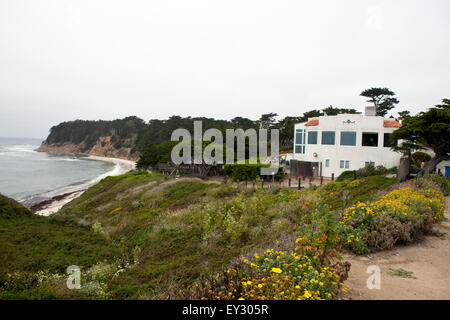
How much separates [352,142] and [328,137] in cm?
234

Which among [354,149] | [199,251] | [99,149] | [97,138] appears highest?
[97,138]

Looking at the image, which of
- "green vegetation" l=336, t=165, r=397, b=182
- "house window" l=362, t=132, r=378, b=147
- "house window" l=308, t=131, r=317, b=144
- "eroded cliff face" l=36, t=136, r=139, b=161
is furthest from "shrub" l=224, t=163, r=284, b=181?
"eroded cliff face" l=36, t=136, r=139, b=161

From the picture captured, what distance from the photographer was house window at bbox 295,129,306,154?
98.1ft

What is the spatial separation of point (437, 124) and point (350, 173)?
1103cm

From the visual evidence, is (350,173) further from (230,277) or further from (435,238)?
(230,277)

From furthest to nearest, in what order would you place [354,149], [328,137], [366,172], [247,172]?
1. [247,172]
2. [328,137]
3. [354,149]
4. [366,172]

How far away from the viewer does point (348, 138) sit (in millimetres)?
25359

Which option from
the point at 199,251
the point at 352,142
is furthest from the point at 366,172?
the point at 199,251

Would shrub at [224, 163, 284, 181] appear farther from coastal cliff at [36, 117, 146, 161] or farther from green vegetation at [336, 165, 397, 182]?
coastal cliff at [36, 117, 146, 161]

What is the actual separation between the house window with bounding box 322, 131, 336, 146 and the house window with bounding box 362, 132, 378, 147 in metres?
2.88

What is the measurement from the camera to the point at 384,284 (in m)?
4.27

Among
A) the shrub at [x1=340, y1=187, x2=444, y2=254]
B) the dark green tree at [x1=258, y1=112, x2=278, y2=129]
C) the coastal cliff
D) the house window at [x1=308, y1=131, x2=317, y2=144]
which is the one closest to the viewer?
the shrub at [x1=340, y1=187, x2=444, y2=254]

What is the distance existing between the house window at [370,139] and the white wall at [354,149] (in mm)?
314

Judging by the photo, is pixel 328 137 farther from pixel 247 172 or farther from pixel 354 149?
pixel 247 172
